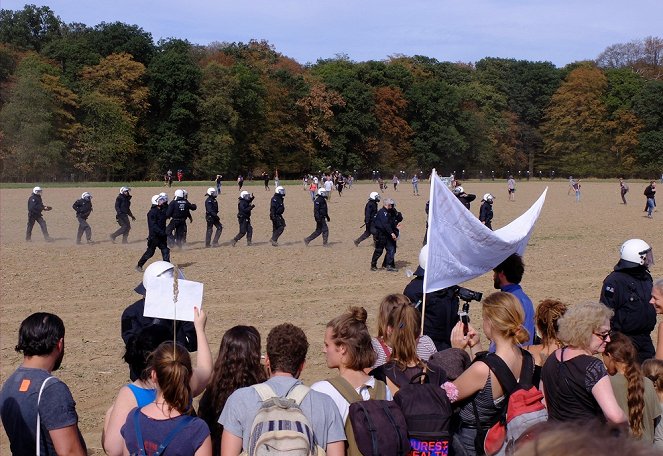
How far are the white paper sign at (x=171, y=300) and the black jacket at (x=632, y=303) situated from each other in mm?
3282

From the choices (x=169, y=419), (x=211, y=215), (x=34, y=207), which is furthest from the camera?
(x=34, y=207)

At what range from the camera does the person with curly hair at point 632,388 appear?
4.49 metres

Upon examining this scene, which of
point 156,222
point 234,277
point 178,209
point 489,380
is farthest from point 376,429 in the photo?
point 178,209

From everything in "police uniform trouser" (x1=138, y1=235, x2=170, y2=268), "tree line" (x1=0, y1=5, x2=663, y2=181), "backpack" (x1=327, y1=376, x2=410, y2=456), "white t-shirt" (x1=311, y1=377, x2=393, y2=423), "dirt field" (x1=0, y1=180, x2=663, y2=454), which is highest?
"tree line" (x1=0, y1=5, x2=663, y2=181)

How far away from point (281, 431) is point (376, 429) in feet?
1.88

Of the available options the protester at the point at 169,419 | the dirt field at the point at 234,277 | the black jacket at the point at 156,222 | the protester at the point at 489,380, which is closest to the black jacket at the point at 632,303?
the protester at the point at 489,380

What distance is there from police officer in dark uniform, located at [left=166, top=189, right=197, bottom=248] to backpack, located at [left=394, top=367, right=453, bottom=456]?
58.1 ft

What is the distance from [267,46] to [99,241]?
6109 centimetres

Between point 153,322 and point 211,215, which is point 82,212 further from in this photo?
point 153,322

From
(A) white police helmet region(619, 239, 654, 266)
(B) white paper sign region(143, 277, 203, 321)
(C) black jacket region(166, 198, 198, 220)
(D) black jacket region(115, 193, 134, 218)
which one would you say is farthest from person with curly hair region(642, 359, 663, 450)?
(D) black jacket region(115, 193, 134, 218)

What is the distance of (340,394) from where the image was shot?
13.2 feet

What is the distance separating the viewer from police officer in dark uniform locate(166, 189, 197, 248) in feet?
70.3

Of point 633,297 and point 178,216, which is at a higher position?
point 633,297

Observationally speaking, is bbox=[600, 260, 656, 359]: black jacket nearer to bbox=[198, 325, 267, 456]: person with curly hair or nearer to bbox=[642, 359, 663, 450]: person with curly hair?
bbox=[642, 359, 663, 450]: person with curly hair
